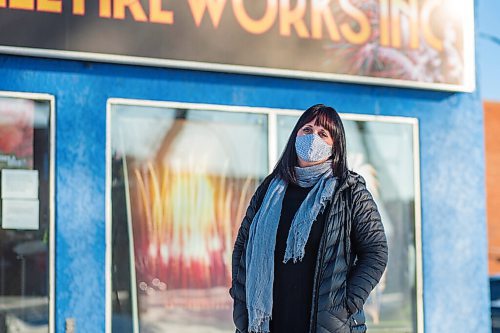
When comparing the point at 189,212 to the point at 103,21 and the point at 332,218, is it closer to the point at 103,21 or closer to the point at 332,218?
the point at 103,21

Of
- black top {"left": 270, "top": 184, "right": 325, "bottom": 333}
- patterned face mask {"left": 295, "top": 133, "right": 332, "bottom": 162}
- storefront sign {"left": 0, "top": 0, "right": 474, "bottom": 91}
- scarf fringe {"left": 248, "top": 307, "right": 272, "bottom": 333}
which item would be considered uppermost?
storefront sign {"left": 0, "top": 0, "right": 474, "bottom": 91}

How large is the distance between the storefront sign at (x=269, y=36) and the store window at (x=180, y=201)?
0.38 metres

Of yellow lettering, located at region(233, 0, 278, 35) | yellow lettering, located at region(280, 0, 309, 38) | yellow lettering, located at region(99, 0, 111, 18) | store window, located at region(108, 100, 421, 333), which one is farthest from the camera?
yellow lettering, located at region(280, 0, 309, 38)

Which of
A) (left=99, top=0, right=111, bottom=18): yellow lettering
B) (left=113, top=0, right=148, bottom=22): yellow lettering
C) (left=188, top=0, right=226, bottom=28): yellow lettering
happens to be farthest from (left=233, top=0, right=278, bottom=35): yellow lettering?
(left=99, top=0, right=111, bottom=18): yellow lettering

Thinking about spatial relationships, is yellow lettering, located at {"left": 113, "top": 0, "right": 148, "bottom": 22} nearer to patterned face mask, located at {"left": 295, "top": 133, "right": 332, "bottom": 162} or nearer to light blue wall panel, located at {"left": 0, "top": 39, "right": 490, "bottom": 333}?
light blue wall panel, located at {"left": 0, "top": 39, "right": 490, "bottom": 333}

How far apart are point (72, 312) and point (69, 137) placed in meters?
1.23

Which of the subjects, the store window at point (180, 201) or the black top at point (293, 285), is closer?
the black top at point (293, 285)

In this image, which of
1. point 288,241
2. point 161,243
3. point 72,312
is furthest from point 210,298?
point 288,241

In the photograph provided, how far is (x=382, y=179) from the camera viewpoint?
809cm

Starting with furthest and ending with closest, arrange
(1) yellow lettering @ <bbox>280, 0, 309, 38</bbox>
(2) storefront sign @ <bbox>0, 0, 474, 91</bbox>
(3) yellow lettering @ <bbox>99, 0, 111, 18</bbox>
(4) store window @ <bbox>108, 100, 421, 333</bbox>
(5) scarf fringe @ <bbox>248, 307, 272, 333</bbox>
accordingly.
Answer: (1) yellow lettering @ <bbox>280, 0, 309, 38</bbox>, (4) store window @ <bbox>108, 100, 421, 333</bbox>, (3) yellow lettering @ <bbox>99, 0, 111, 18</bbox>, (2) storefront sign @ <bbox>0, 0, 474, 91</bbox>, (5) scarf fringe @ <bbox>248, 307, 272, 333</bbox>

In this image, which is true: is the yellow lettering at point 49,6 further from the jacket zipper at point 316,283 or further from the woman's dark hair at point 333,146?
the jacket zipper at point 316,283

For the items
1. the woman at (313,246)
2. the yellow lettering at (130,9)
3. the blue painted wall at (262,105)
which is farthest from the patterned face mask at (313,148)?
the yellow lettering at (130,9)

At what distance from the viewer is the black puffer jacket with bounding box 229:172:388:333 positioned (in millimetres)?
4348

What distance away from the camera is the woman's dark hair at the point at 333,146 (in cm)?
463
